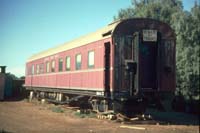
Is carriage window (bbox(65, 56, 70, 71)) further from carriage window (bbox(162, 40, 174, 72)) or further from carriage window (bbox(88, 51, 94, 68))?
carriage window (bbox(162, 40, 174, 72))

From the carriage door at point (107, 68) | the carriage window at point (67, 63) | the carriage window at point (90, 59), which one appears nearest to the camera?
the carriage door at point (107, 68)

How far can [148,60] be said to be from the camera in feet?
46.4

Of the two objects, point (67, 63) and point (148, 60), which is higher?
point (67, 63)

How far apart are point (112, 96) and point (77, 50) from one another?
4986 mm

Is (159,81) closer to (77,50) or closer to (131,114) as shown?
(131,114)

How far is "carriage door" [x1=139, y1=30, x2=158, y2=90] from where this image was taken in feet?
45.3

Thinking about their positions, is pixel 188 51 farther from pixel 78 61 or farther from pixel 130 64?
pixel 130 64

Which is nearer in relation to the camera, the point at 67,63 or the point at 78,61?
the point at 78,61

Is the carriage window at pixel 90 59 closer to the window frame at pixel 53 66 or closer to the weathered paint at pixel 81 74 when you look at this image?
the weathered paint at pixel 81 74

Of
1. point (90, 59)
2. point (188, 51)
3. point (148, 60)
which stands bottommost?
point (148, 60)

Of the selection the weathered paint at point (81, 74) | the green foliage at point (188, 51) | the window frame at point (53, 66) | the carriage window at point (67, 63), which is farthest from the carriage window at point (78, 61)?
the green foliage at point (188, 51)

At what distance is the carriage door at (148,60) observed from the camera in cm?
1381

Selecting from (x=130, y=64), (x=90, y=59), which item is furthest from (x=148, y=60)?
(x=90, y=59)

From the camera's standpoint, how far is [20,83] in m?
35.9
